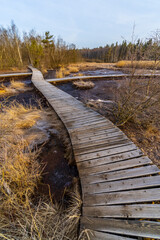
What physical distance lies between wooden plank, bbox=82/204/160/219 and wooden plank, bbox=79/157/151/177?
21.0 inches

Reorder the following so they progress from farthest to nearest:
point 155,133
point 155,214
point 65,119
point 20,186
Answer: point 65,119
point 155,133
point 20,186
point 155,214

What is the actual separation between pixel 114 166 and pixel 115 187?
1.26ft

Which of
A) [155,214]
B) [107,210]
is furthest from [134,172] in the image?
[107,210]

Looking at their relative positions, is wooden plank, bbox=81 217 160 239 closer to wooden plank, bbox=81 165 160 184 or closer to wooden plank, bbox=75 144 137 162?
wooden plank, bbox=81 165 160 184

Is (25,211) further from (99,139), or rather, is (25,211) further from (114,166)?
(99,139)

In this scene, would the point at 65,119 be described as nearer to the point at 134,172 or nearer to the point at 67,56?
the point at 134,172

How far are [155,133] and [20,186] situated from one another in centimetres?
364

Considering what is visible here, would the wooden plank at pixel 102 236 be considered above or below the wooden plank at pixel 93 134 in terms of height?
below

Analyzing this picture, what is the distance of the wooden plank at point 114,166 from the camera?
6.31ft

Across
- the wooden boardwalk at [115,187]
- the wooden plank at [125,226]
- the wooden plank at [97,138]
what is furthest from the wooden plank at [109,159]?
the wooden plank at [125,226]

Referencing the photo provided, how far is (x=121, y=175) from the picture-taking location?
71.4 inches

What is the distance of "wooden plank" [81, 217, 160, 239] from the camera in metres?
1.16

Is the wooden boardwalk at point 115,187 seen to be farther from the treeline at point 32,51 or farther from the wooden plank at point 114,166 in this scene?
the treeline at point 32,51

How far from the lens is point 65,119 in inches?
142
